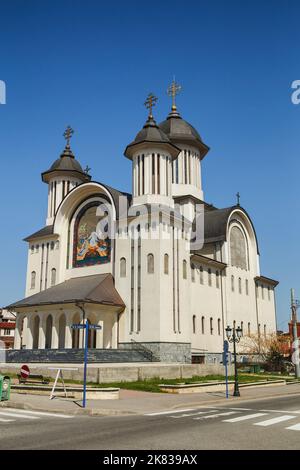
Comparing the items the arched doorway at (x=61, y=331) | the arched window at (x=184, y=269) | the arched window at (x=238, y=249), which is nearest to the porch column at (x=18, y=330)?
the arched doorway at (x=61, y=331)

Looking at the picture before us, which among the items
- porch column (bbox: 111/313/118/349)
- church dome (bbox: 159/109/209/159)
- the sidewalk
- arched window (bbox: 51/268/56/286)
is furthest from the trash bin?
church dome (bbox: 159/109/209/159)

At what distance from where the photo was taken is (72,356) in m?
26.2

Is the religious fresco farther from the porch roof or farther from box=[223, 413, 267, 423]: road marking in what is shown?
box=[223, 413, 267, 423]: road marking

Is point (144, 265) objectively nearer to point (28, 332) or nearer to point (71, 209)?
point (71, 209)

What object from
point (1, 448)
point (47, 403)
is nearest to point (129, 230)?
point (47, 403)

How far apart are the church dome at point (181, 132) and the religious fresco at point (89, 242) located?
44.6ft

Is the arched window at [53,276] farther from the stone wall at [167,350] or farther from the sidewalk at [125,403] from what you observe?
the sidewalk at [125,403]

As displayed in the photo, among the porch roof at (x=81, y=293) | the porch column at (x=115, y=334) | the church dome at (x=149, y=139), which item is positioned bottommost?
the porch column at (x=115, y=334)

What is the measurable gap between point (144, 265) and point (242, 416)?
20.0 meters

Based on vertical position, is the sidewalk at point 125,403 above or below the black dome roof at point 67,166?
below

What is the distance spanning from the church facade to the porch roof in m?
0.11

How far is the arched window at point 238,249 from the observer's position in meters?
42.2

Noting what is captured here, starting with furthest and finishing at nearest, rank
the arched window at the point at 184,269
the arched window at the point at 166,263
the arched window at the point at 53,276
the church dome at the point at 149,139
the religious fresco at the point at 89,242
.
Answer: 1. the arched window at the point at 53,276
2. the church dome at the point at 149,139
3. the religious fresco at the point at 89,242
4. the arched window at the point at 184,269
5. the arched window at the point at 166,263

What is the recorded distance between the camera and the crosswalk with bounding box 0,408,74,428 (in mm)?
11591
